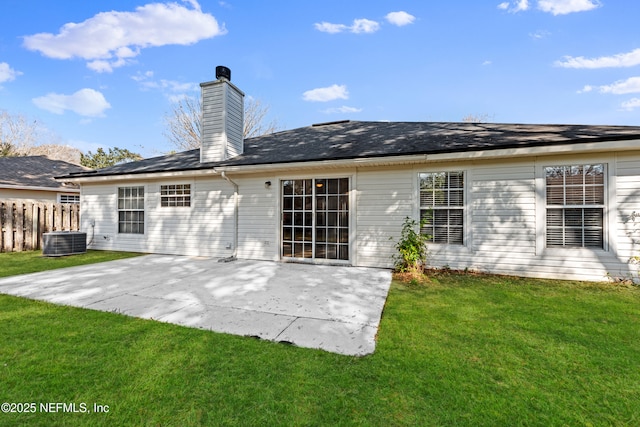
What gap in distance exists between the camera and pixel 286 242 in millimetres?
7047

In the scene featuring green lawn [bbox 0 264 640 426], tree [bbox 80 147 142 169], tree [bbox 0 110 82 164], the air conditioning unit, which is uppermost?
tree [bbox 0 110 82 164]

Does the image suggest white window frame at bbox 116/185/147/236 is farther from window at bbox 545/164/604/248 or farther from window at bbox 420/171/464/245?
window at bbox 545/164/604/248

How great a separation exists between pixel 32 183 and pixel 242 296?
13209 millimetres

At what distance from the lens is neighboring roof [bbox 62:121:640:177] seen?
5.19 meters

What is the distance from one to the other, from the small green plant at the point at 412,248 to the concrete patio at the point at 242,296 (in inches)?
18.3

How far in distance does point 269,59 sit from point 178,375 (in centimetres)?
1609

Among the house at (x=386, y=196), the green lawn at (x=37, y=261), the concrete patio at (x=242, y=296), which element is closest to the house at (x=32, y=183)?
the green lawn at (x=37, y=261)

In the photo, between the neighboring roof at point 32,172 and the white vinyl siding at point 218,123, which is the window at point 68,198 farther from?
the white vinyl siding at point 218,123

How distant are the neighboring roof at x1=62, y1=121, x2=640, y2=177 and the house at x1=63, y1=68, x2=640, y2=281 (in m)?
0.05

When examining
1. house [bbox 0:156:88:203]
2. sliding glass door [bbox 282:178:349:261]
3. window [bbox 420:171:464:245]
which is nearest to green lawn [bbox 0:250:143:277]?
house [bbox 0:156:88:203]

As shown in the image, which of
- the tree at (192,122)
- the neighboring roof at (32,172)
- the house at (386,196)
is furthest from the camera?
the tree at (192,122)

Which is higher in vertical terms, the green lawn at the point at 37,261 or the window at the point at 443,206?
the window at the point at 443,206

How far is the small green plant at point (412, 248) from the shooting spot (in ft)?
17.6

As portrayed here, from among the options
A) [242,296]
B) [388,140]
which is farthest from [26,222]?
[388,140]
